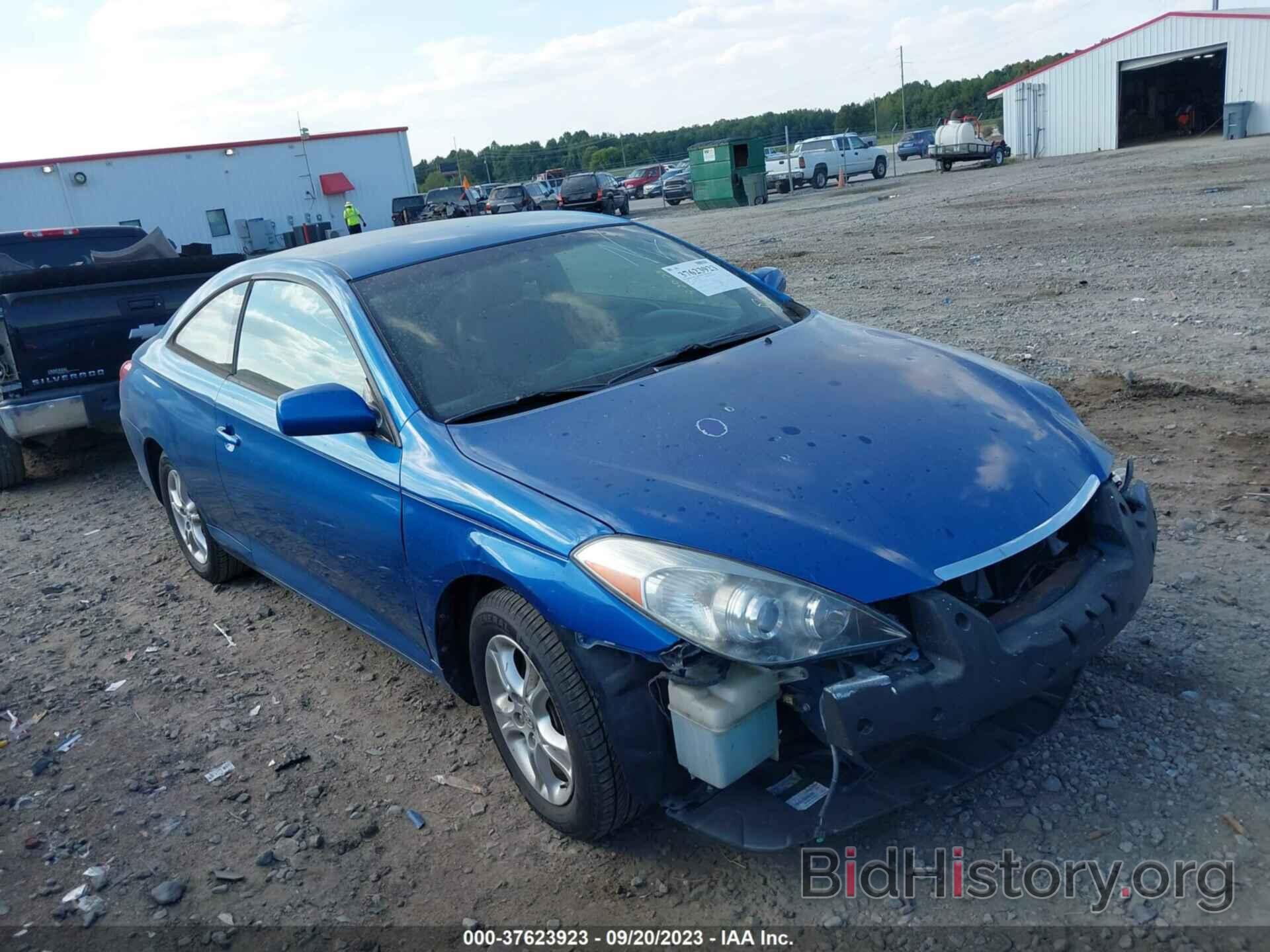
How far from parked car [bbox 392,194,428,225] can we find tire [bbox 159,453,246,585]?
1293 inches

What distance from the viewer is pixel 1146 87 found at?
1665 inches

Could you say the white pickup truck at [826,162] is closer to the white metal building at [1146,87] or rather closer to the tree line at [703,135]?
the white metal building at [1146,87]

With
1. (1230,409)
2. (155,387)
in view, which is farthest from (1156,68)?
(155,387)

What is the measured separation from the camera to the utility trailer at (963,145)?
3566 centimetres

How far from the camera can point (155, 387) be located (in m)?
5.09

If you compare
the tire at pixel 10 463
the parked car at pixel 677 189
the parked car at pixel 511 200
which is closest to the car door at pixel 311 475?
the tire at pixel 10 463

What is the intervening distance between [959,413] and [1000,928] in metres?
1.44

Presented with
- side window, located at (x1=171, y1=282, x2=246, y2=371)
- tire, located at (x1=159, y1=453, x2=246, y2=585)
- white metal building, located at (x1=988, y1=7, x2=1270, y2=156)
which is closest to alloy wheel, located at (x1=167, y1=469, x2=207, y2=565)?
tire, located at (x1=159, y1=453, x2=246, y2=585)

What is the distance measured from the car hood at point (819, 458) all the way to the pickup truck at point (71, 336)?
5.24 meters

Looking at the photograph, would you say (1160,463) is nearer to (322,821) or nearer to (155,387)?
(322,821)

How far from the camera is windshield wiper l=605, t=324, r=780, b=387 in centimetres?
347

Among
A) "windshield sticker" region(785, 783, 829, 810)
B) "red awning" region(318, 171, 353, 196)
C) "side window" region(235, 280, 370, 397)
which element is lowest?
"windshield sticker" region(785, 783, 829, 810)

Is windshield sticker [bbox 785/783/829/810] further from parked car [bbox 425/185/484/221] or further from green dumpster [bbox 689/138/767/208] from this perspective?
parked car [bbox 425/185/484/221]

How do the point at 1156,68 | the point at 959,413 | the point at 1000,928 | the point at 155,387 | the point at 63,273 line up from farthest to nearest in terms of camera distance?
the point at 1156,68
the point at 63,273
the point at 155,387
the point at 959,413
the point at 1000,928
